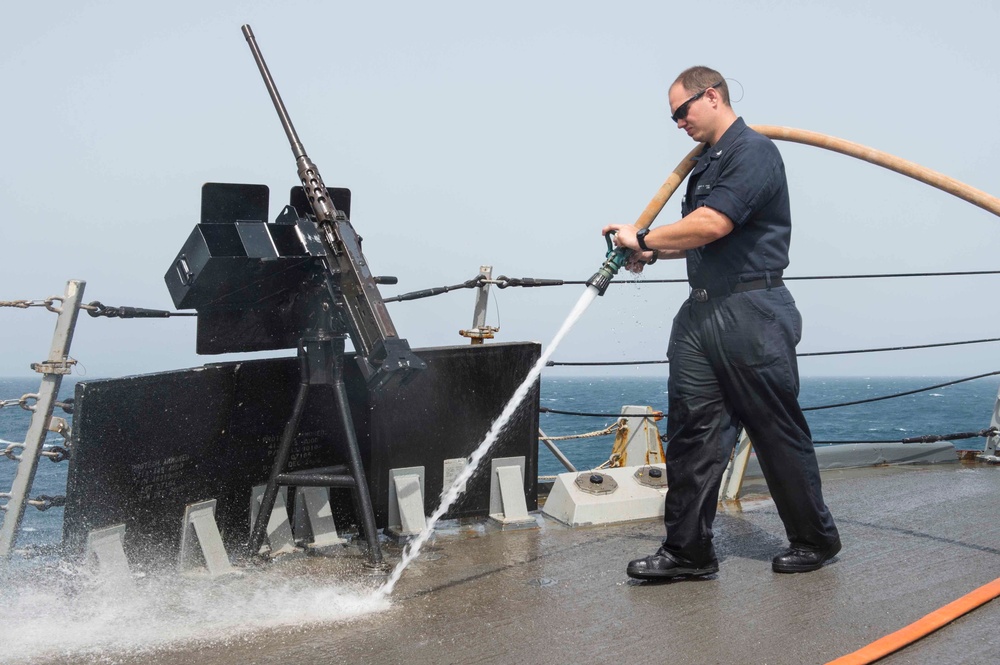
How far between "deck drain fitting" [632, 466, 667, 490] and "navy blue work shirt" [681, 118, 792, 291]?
1.70 metres

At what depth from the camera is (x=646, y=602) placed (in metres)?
3.47

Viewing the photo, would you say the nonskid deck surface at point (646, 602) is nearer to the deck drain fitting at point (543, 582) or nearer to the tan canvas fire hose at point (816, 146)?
the deck drain fitting at point (543, 582)

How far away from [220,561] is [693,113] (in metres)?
2.78

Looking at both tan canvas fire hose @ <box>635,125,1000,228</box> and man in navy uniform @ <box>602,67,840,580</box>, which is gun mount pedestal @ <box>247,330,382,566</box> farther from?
tan canvas fire hose @ <box>635,125,1000,228</box>

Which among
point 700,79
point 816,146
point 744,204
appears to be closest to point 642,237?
point 744,204

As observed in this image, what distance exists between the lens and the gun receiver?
356 cm

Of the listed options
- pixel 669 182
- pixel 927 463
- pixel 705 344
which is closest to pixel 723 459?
pixel 705 344

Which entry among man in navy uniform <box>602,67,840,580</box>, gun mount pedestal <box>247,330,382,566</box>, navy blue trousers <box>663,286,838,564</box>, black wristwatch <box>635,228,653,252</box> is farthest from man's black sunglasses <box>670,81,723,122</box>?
gun mount pedestal <box>247,330,382,566</box>

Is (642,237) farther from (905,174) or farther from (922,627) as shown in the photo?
(922,627)

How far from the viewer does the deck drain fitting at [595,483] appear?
16.1 ft

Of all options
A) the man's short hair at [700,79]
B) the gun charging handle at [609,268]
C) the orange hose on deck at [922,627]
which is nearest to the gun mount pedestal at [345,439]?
the gun charging handle at [609,268]

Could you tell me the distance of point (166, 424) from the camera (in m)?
3.72

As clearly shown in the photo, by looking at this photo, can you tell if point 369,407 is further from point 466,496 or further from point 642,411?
point 642,411

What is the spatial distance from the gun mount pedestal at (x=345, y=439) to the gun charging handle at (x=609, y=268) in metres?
1.15
